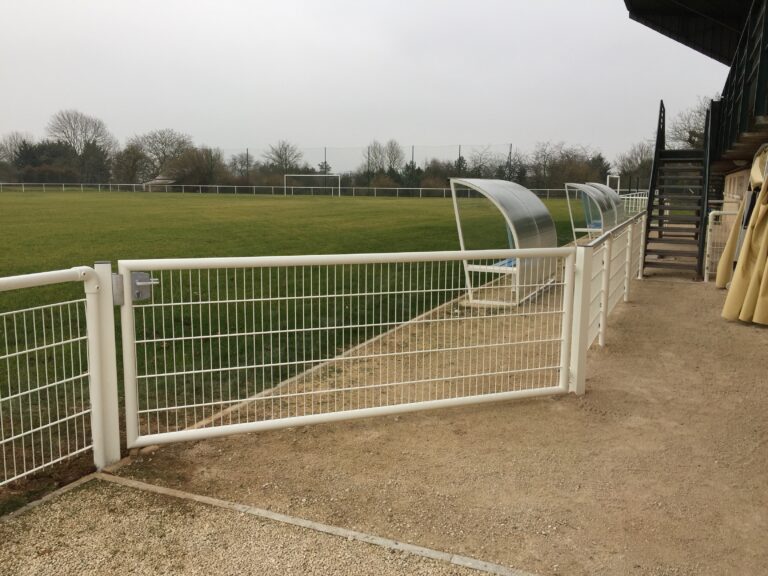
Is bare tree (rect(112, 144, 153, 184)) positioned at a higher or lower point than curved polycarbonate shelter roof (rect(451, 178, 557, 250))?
higher

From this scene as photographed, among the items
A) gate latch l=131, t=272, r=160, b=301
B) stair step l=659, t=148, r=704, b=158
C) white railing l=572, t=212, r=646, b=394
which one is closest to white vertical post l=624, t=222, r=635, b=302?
white railing l=572, t=212, r=646, b=394

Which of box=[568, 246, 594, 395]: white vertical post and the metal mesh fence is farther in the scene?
box=[568, 246, 594, 395]: white vertical post

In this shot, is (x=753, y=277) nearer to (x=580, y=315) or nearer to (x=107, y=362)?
(x=580, y=315)

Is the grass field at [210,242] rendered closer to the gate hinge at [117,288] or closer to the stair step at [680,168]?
the gate hinge at [117,288]

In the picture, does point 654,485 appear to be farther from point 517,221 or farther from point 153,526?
point 517,221

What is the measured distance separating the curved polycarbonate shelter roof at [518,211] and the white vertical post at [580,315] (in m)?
4.59

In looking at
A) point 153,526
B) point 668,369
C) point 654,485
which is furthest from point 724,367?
point 153,526

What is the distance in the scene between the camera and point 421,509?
10.9 feet

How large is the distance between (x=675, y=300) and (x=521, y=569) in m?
8.01

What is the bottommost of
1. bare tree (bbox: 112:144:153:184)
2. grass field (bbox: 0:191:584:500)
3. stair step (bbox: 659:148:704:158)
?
grass field (bbox: 0:191:584:500)

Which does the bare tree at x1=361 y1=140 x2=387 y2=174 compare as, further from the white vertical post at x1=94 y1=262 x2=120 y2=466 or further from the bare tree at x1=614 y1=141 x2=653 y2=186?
the white vertical post at x1=94 y1=262 x2=120 y2=466

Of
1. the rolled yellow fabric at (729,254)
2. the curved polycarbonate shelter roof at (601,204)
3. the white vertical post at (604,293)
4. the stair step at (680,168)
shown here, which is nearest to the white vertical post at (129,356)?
the white vertical post at (604,293)

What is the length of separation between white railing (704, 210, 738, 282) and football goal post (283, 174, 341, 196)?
4133 centimetres

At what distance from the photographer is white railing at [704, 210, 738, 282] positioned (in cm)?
1167
